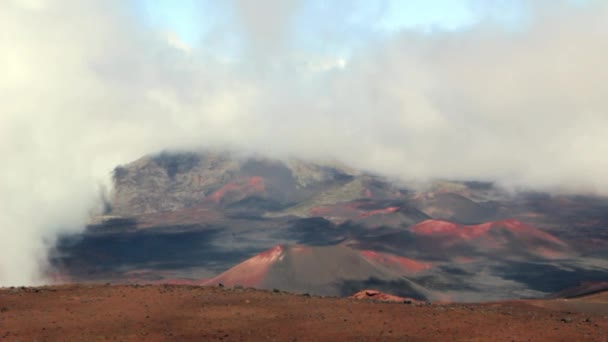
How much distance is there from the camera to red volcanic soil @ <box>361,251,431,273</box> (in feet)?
292

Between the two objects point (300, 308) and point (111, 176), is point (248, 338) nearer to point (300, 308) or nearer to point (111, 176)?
point (300, 308)

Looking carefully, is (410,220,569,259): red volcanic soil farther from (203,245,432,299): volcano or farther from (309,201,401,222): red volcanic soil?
(203,245,432,299): volcano

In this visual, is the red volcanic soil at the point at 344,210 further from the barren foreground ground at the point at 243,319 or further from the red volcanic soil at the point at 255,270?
the barren foreground ground at the point at 243,319

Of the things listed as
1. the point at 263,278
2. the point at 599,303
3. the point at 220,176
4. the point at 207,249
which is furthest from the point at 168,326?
the point at 220,176

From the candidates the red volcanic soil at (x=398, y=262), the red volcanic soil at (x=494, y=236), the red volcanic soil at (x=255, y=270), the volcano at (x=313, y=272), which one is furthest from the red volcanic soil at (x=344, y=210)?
the volcano at (x=313, y=272)

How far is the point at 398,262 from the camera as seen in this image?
9144 cm

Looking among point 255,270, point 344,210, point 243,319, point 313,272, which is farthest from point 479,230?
point 243,319

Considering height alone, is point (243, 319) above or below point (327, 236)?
below

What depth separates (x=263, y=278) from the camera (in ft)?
227

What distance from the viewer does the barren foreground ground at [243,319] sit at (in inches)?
872

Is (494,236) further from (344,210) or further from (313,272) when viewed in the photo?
(344,210)

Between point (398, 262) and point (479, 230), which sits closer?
point (398, 262)

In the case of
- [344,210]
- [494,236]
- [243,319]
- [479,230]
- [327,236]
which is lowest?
[243,319]

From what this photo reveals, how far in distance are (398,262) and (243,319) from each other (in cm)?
6936
